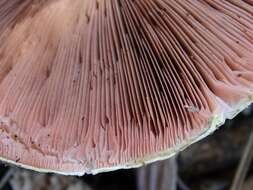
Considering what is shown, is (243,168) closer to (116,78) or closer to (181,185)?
(181,185)

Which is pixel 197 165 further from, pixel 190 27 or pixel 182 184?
pixel 190 27

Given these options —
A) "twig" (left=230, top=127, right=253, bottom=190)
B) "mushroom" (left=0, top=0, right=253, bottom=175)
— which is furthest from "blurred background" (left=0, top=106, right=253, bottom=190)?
"mushroom" (left=0, top=0, right=253, bottom=175)

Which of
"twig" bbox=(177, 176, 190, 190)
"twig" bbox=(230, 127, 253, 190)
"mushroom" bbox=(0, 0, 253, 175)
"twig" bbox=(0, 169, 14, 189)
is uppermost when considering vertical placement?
"mushroom" bbox=(0, 0, 253, 175)

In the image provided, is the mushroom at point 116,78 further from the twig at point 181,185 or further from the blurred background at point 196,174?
the twig at point 181,185

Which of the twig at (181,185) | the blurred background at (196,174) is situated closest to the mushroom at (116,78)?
the blurred background at (196,174)

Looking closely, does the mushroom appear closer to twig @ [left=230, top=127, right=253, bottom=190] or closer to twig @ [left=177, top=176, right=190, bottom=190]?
twig @ [left=230, top=127, right=253, bottom=190]
